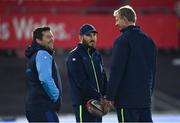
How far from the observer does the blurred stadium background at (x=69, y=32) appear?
15742mm

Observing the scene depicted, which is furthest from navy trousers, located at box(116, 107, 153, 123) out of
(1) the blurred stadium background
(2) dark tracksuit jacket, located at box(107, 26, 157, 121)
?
(1) the blurred stadium background

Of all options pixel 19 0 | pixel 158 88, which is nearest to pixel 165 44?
pixel 158 88

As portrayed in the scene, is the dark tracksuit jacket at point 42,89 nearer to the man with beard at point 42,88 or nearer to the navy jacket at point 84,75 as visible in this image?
the man with beard at point 42,88

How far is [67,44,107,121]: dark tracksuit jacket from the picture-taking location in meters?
6.58

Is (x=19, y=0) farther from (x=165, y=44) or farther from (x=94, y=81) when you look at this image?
(x=94, y=81)

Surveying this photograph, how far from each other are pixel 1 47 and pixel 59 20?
166cm

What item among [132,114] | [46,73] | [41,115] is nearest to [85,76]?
[46,73]

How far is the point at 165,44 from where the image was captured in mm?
16484

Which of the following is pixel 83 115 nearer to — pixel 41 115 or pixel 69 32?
pixel 41 115

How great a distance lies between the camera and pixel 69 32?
632 inches

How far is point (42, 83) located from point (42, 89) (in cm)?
7

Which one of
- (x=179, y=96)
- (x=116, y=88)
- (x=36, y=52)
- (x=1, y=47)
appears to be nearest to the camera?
(x=116, y=88)

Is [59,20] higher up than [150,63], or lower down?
higher up

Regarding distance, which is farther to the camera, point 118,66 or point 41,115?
point 41,115
